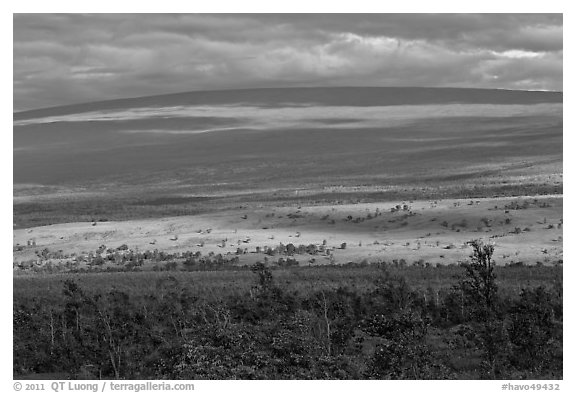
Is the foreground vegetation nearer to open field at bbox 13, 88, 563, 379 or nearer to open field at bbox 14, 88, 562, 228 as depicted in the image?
open field at bbox 13, 88, 563, 379

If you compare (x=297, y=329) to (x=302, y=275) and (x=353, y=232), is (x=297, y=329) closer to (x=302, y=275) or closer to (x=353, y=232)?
(x=302, y=275)

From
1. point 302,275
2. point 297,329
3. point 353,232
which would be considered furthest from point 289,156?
point 297,329

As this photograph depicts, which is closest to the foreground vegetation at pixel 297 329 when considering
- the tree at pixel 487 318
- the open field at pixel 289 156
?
the tree at pixel 487 318

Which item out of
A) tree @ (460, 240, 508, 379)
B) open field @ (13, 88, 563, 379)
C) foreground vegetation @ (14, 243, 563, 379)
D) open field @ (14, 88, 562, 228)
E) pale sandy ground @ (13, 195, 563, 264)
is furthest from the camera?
open field @ (14, 88, 562, 228)

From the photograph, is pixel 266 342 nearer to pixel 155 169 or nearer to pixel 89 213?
pixel 89 213

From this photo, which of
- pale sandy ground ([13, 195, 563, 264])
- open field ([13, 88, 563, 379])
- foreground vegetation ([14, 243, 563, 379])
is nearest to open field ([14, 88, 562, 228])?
open field ([13, 88, 563, 379])

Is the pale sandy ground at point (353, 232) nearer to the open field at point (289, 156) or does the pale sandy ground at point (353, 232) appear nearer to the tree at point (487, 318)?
the tree at point (487, 318)
